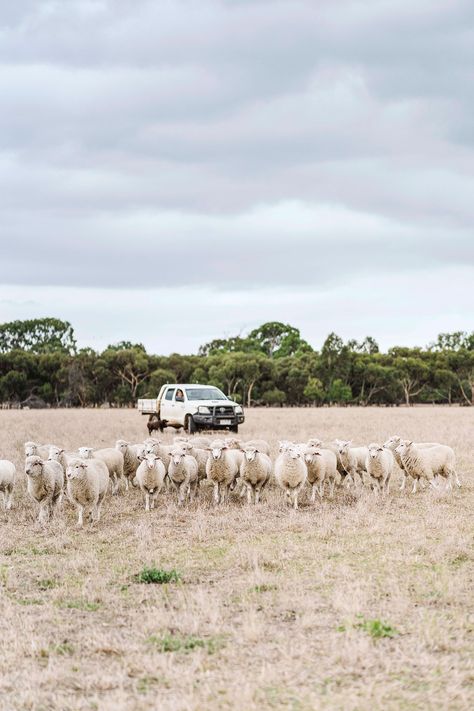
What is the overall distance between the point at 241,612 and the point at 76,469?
6.11 meters

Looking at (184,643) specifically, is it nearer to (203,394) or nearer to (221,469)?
(221,469)

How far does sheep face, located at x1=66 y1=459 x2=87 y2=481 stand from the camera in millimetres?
13064

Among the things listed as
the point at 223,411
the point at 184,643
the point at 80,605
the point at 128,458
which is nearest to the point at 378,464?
the point at 128,458

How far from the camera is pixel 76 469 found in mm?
13141

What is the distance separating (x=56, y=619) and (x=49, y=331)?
398 feet

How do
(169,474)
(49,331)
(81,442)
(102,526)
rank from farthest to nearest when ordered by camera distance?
(49,331) < (81,442) < (169,474) < (102,526)

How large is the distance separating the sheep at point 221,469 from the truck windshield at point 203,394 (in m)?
17.2

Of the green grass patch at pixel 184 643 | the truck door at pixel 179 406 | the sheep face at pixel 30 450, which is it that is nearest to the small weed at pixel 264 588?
the green grass patch at pixel 184 643

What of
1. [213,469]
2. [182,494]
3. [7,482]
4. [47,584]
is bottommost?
[47,584]

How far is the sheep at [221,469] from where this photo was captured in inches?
604

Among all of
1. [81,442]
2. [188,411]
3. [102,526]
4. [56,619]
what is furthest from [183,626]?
[188,411]

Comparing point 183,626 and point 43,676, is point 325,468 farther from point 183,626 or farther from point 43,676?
point 43,676

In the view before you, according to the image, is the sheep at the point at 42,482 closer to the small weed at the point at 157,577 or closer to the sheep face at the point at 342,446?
the small weed at the point at 157,577

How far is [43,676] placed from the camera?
239 inches
